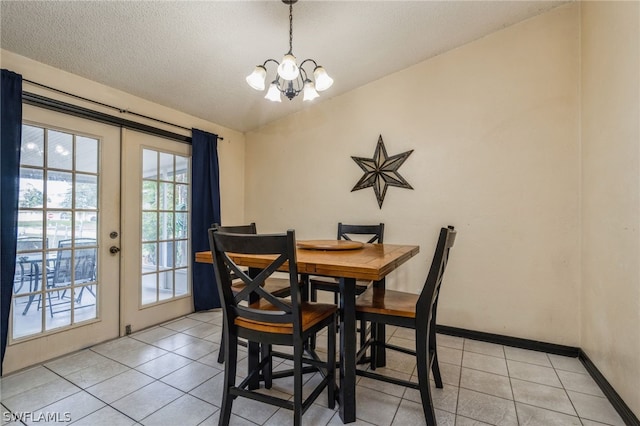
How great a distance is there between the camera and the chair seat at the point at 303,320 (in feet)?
4.71

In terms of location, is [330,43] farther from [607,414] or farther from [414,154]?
[607,414]

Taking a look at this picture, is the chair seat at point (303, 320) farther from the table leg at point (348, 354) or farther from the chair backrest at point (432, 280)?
the chair backrest at point (432, 280)

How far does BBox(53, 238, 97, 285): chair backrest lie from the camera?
2.33 metres

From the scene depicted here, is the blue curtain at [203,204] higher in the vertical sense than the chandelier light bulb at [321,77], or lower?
lower

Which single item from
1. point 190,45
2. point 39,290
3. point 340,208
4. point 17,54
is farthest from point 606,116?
point 39,290

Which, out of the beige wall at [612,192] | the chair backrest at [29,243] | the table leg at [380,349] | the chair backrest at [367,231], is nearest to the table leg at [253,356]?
the table leg at [380,349]

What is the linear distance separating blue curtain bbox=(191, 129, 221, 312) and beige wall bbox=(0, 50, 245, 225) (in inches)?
8.1

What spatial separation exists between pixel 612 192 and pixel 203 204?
3382 millimetres

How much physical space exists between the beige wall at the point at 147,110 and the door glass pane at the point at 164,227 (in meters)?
0.36

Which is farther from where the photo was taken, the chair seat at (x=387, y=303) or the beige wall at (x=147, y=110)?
the beige wall at (x=147, y=110)

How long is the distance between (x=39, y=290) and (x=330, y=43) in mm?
2882

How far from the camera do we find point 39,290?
7.30ft

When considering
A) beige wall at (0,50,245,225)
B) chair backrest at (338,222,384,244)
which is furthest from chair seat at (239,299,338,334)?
beige wall at (0,50,245,225)

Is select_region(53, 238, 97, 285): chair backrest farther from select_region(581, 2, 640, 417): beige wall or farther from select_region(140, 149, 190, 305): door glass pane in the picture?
select_region(581, 2, 640, 417): beige wall
